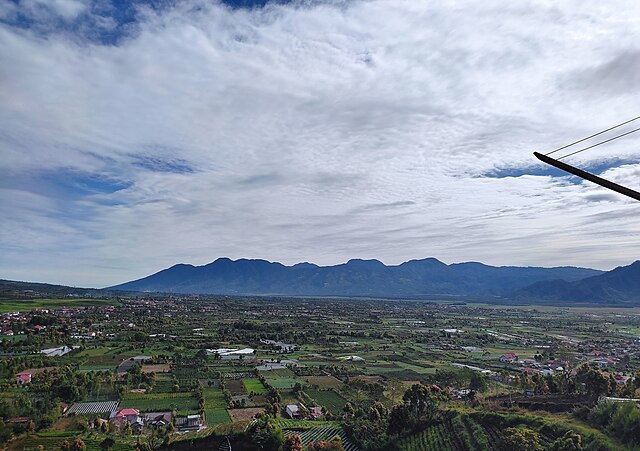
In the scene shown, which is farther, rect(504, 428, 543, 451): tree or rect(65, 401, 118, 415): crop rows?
rect(65, 401, 118, 415): crop rows

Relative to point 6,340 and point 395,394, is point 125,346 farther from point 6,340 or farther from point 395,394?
point 395,394

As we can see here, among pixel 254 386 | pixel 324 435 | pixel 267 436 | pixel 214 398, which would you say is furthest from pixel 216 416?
pixel 254 386

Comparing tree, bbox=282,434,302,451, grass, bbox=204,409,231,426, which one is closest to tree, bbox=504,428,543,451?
tree, bbox=282,434,302,451

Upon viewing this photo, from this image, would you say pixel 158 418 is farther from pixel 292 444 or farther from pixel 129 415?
pixel 292 444

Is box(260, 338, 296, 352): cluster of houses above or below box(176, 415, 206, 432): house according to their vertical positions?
above

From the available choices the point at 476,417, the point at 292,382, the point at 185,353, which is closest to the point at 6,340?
the point at 185,353

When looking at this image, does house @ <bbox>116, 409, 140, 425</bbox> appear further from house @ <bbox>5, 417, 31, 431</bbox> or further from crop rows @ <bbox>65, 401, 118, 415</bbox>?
house @ <bbox>5, 417, 31, 431</bbox>
